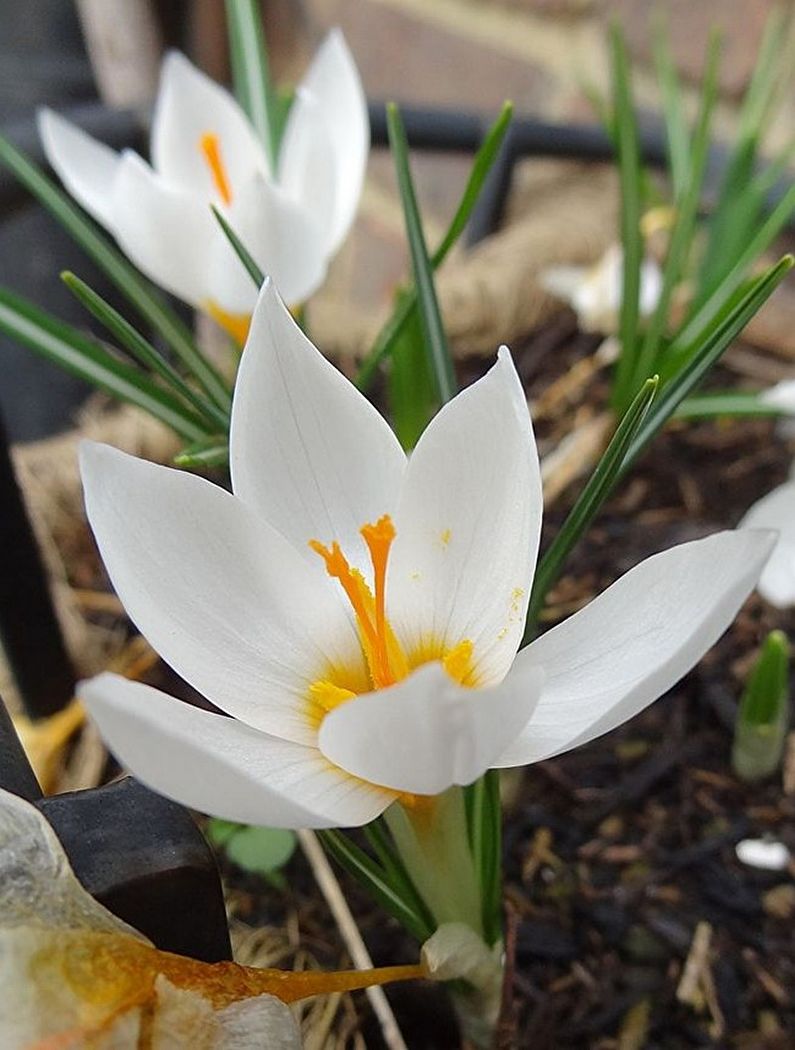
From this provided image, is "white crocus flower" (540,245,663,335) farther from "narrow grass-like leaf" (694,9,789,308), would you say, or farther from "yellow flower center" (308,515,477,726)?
"yellow flower center" (308,515,477,726)

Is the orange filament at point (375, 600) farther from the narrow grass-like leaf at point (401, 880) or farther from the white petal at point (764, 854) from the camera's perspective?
the white petal at point (764, 854)

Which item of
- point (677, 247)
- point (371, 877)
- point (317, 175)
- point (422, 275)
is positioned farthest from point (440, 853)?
point (677, 247)

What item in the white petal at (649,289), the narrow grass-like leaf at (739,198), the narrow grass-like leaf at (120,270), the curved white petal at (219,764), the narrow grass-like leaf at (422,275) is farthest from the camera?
the white petal at (649,289)

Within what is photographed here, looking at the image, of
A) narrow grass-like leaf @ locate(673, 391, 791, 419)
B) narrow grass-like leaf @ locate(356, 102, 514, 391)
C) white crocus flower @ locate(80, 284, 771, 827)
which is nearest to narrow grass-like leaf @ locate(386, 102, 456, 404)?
narrow grass-like leaf @ locate(356, 102, 514, 391)

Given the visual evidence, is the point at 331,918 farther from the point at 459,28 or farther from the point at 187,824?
the point at 459,28

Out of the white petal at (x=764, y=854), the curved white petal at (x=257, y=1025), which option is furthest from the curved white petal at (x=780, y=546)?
the curved white petal at (x=257, y=1025)

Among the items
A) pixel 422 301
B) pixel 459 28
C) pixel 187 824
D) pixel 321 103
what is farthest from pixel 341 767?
pixel 459 28
